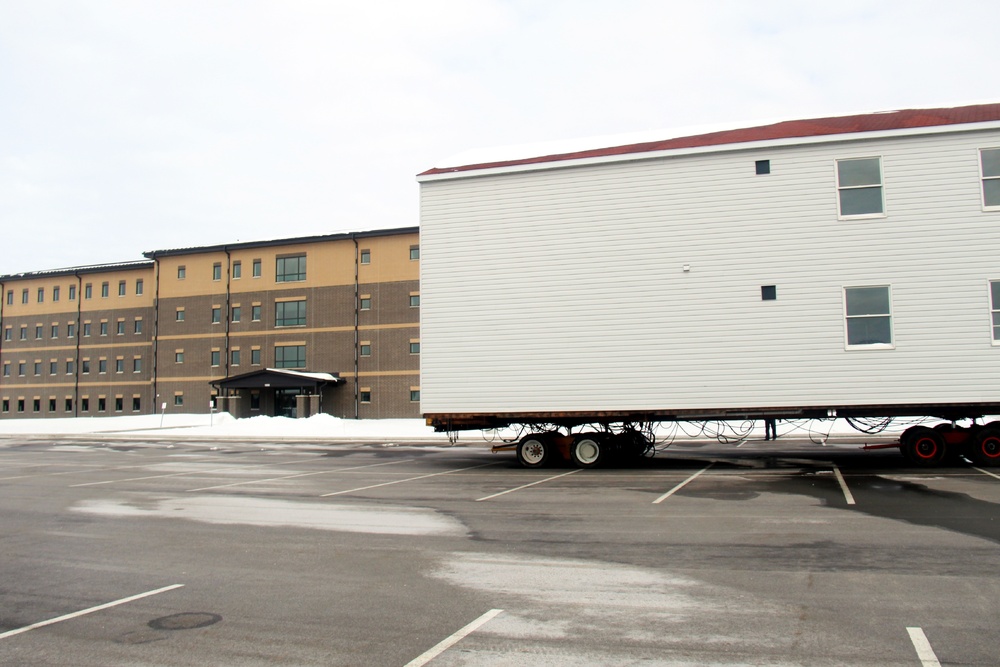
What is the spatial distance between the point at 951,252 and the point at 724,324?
16.7ft

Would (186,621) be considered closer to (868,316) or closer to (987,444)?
(868,316)

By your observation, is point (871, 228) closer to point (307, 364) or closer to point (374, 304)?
point (374, 304)

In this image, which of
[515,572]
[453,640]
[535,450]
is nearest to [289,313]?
[535,450]

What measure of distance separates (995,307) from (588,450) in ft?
31.3

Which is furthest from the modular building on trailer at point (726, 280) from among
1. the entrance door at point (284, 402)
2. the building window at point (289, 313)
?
the building window at point (289, 313)

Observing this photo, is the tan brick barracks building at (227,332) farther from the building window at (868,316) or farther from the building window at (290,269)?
the building window at (868,316)

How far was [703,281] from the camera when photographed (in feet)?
60.0

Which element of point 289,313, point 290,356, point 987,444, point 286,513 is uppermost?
point 289,313

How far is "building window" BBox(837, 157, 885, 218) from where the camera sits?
1767 cm

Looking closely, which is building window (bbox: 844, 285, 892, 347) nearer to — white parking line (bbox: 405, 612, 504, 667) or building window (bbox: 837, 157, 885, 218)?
building window (bbox: 837, 157, 885, 218)

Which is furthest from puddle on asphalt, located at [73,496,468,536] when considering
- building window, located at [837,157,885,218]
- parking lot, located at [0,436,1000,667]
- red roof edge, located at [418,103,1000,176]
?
building window, located at [837,157,885,218]

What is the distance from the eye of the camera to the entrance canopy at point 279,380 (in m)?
49.1

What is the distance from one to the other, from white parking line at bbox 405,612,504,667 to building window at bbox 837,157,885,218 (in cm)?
1467

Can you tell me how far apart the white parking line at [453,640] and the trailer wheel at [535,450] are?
1283 centimetres
